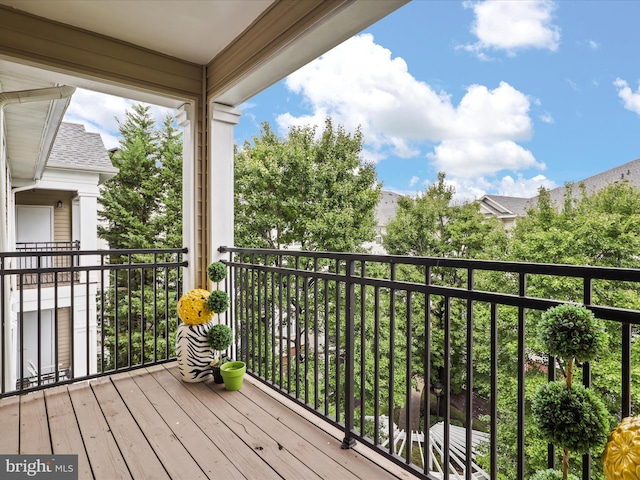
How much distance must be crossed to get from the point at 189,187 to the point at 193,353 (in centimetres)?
137

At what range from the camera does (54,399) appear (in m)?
2.27

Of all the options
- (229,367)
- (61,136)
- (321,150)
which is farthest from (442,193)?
(229,367)

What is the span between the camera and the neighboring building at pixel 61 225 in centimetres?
673

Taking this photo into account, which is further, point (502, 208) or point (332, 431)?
point (502, 208)

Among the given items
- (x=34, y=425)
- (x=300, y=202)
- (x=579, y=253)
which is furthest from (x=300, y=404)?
(x=579, y=253)

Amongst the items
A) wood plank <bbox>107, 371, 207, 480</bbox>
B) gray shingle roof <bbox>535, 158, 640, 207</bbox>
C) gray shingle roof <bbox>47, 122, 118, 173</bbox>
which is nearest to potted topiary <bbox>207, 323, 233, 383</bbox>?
wood plank <bbox>107, 371, 207, 480</bbox>

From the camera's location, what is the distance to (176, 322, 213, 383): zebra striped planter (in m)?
2.56

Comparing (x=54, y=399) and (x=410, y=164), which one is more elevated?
(x=410, y=164)

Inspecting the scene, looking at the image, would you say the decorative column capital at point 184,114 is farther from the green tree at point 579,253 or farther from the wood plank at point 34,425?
the green tree at point 579,253

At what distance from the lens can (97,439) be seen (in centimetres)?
182

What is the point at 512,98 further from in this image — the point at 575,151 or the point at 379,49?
the point at 379,49

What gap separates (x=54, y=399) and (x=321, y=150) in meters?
9.57

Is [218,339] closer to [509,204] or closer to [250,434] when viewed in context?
[250,434]
